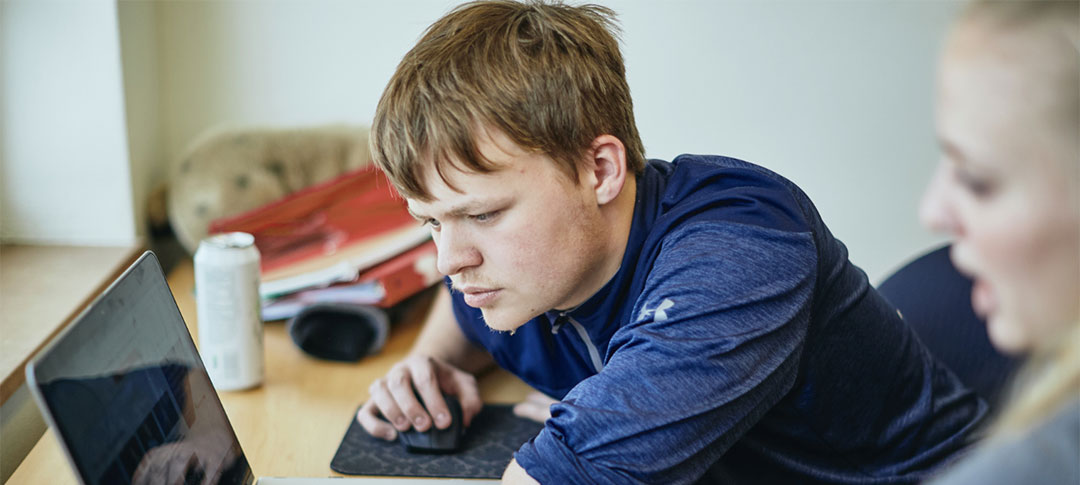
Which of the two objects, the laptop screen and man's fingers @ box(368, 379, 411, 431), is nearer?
the laptop screen

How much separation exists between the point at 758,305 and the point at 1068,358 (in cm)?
35

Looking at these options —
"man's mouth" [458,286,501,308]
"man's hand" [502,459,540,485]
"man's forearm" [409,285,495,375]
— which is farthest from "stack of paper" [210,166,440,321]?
"man's hand" [502,459,540,485]

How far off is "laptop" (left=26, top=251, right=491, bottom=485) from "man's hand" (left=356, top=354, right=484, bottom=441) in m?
0.13

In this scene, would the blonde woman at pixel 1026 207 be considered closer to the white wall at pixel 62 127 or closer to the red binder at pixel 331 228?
the red binder at pixel 331 228

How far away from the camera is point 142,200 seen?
5.27 ft

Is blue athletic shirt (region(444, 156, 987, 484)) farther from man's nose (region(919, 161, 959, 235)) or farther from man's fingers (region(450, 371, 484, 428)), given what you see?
man's nose (region(919, 161, 959, 235))

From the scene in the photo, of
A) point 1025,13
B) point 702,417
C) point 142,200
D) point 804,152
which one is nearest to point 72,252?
point 142,200

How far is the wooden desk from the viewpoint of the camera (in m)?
1.02

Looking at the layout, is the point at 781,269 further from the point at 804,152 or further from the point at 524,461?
the point at 804,152

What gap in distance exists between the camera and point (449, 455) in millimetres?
1061

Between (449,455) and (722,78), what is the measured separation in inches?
38.8

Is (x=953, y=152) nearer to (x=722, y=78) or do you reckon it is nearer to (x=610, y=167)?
(x=610, y=167)

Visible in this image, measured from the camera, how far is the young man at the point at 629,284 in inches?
31.1

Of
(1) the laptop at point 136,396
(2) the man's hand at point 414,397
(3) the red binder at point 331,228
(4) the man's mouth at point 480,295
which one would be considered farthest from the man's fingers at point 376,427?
(3) the red binder at point 331,228
